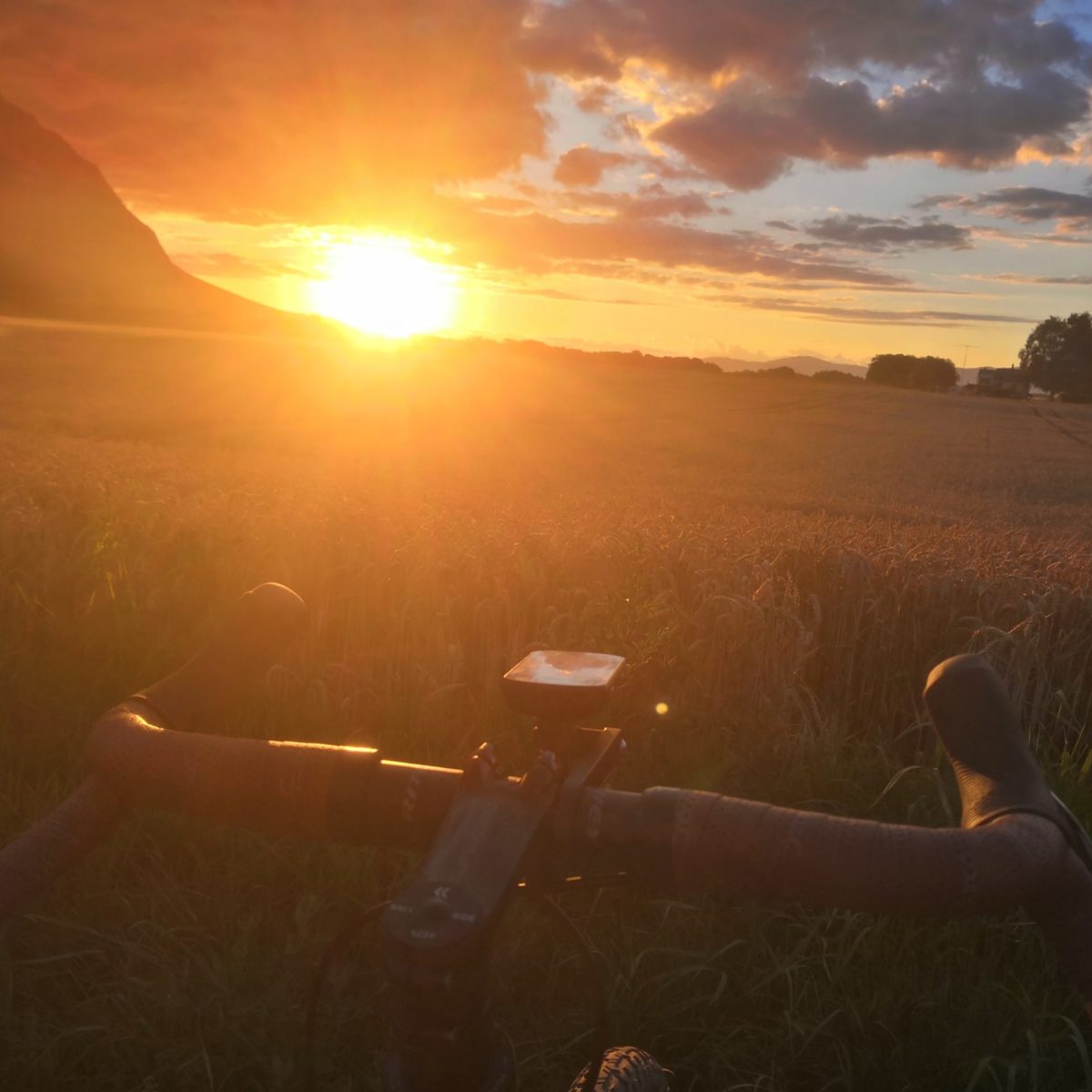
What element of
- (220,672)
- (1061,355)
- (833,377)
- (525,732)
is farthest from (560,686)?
(1061,355)

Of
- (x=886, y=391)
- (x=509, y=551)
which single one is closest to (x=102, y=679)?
(x=509, y=551)

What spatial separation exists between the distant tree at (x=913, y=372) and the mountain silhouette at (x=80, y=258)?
1802 inches

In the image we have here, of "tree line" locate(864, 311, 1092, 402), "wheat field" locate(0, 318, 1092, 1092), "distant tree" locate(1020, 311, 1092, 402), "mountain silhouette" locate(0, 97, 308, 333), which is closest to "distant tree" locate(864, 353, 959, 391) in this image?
"tree line" locate(864, 311, 1092, 402)

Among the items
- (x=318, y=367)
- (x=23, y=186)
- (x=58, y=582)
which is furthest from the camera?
(x=23, y=186)

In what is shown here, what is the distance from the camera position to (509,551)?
4.59 meters

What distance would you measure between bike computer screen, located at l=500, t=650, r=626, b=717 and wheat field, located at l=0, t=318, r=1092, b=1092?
1.25 metres

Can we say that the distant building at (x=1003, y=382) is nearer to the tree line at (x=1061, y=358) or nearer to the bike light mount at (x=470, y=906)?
the tree line at (x=1061, y=358)

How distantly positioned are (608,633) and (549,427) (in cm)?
2246

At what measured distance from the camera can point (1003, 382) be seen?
300ft

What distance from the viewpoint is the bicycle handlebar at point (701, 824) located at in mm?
1022

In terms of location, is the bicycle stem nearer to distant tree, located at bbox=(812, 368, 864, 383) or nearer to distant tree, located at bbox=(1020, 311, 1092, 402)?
distant tree, located at bbox=(812, 368, 864, 383)

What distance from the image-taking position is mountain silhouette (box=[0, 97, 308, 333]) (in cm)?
6303

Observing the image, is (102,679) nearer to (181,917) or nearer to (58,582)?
(58,582)

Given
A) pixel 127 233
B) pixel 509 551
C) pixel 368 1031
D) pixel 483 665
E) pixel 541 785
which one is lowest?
pixel 368 1031
